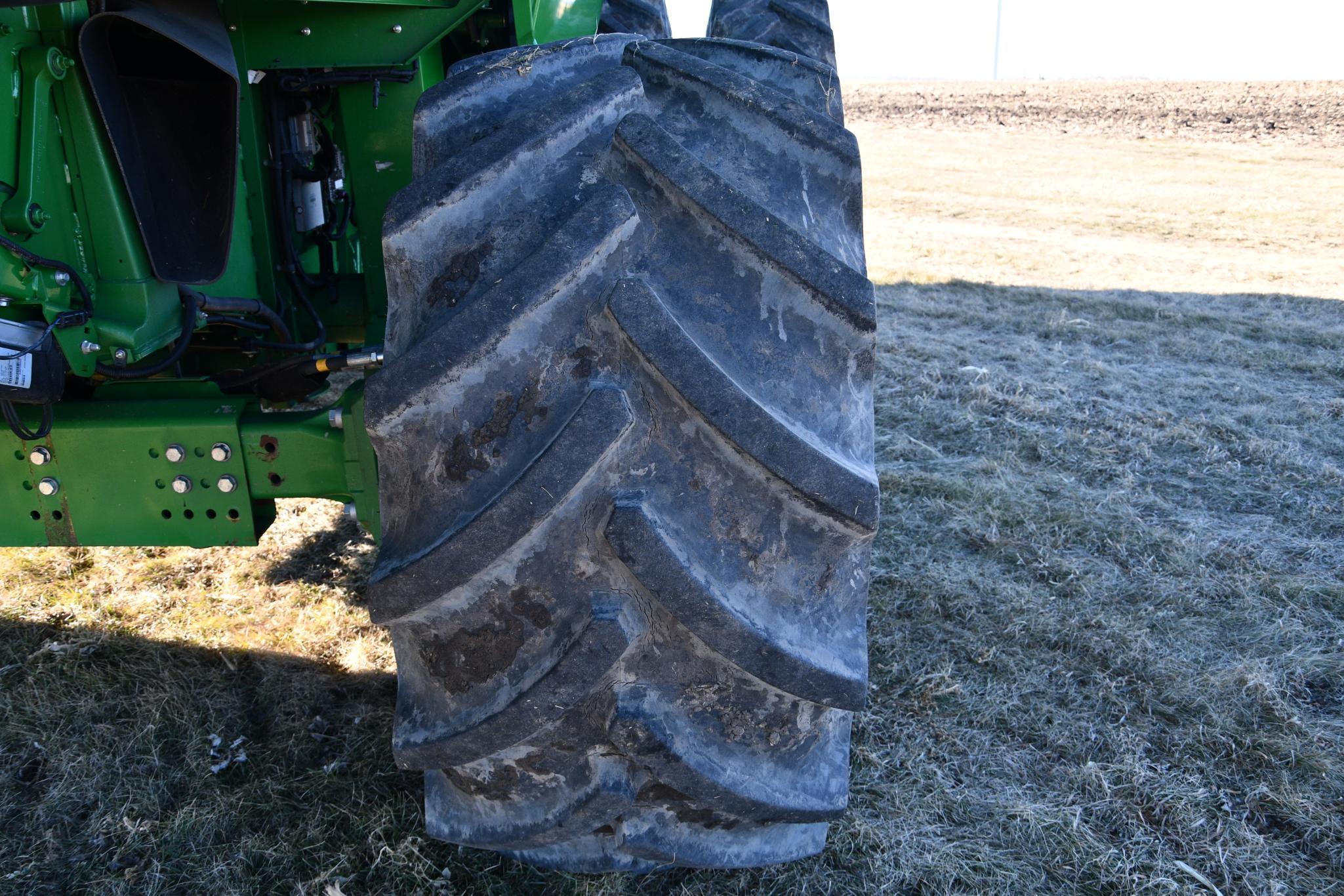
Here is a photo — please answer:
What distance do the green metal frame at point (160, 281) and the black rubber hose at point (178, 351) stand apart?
22 millimetres

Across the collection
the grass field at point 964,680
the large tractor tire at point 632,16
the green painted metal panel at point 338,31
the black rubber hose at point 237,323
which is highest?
the large tractor tire at point 632,16

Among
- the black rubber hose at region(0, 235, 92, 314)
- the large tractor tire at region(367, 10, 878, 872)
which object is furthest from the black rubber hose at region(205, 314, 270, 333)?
the large tractor tire at region(367, 10, 878, 872)

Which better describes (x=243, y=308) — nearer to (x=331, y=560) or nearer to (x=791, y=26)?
(x=331, y=560)

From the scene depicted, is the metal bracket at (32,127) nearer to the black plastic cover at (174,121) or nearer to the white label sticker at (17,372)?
the black plastic cover at (174,121)

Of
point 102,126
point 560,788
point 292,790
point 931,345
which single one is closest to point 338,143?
point 102,126

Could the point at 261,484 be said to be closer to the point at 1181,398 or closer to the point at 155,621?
the point at 155,621

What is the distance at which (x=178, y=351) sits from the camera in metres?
1.65

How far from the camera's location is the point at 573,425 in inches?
47.3

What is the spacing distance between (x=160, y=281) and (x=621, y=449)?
31.5 inches

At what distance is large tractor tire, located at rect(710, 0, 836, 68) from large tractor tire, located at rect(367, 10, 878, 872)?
6.02 ft

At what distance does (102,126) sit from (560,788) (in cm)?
107

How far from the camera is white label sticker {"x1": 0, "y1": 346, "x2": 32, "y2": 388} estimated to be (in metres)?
1.37

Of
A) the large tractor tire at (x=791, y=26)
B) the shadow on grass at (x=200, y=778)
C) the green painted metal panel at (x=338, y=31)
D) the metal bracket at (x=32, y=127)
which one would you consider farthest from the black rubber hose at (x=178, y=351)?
the large tractor tire at (x=791, y=26)

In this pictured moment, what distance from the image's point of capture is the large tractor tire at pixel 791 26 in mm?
3115
